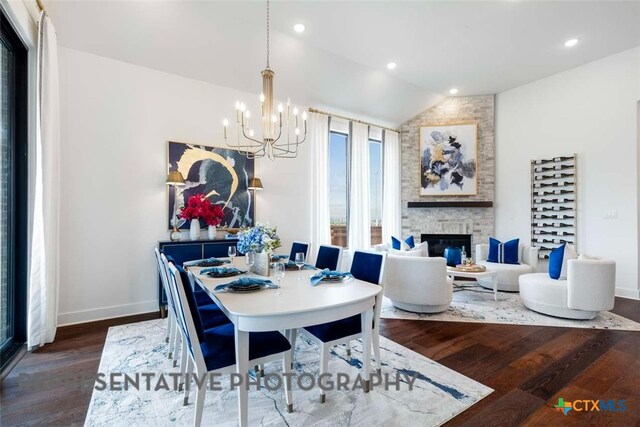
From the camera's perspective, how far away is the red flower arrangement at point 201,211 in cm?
396

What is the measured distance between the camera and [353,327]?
2297 millimetres

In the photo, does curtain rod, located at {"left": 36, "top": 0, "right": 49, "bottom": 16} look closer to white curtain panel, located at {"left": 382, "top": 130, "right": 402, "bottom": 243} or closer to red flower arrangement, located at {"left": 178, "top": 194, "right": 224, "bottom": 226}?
red flower arrangement, located at {"left": 178, "top": 194, "right": 224, "bottom": 226}

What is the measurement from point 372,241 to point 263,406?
4821mm

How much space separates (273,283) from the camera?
2.27 meters

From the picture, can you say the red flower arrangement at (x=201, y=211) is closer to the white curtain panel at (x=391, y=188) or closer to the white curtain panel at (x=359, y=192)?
the white curtain panel at (x=359, y=192)

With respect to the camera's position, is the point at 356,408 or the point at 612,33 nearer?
the point at 356,408

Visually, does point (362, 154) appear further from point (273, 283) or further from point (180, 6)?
point (273, 283)

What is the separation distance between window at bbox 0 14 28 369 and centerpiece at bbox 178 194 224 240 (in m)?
1.54

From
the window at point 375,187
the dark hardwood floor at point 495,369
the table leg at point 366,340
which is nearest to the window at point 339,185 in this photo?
the window at point 375,187

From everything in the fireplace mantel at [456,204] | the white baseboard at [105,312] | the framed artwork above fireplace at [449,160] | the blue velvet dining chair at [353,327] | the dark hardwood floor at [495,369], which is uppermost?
the framed artwork above fireplace at [449,160]

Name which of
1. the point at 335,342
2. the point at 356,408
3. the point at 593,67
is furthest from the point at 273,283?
the point at 593,67

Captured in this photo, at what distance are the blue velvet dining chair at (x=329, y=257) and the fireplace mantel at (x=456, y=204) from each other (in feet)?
13.1

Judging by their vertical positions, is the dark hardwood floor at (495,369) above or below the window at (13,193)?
below

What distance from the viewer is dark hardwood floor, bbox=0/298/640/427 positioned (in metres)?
1.97
